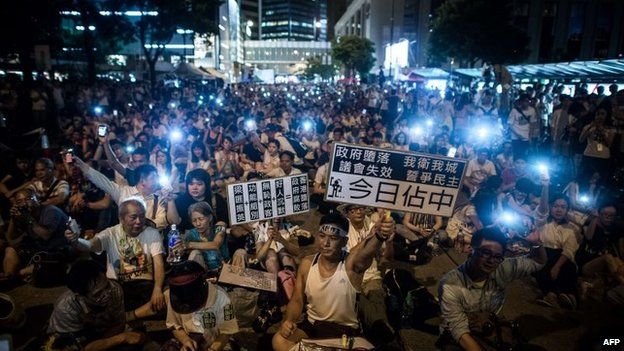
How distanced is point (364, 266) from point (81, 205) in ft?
19.7

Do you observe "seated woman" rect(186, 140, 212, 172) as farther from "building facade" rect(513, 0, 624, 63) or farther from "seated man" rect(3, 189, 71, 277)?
"building facade" rect(513, 0, 624, 63)

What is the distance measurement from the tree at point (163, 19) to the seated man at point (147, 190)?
2619 cm

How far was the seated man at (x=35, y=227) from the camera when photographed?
610 cm

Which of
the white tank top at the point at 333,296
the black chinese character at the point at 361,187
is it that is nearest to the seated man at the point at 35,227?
the white tank top at the point at 333,296

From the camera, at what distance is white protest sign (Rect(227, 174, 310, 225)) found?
5.01 m

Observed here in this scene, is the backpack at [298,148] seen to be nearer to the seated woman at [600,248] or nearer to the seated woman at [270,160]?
the seated woman at [270,160]

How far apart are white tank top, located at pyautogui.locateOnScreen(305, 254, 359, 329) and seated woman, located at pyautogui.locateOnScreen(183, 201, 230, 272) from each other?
6.45ft

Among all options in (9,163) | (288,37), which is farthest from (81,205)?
(288,37)

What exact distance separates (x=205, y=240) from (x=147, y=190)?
1.59m

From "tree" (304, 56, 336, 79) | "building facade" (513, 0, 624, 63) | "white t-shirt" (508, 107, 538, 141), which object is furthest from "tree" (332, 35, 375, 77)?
"white t-shirt" (508, 107, 538, 141)

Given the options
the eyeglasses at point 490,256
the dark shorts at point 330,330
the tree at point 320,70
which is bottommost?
the dark shorts at point 330,330

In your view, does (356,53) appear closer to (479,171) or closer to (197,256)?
(479,171)

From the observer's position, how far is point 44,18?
22.6m

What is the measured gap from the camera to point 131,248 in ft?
16.2
